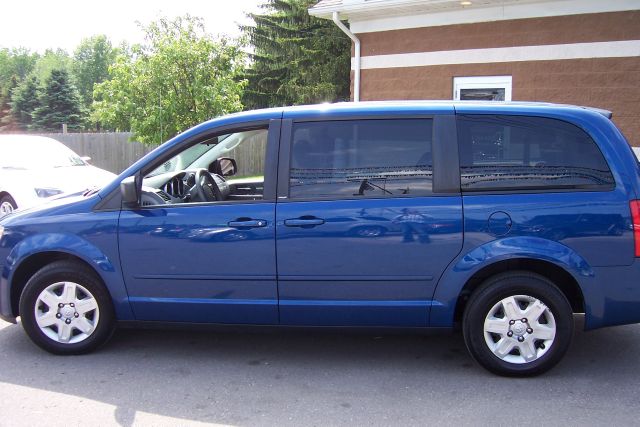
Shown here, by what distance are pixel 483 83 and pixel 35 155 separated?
790 centimetres

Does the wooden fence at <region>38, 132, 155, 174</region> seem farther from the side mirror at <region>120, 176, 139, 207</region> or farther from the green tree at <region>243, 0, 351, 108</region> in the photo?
the side mirror at <region>120, 176, 139, 207</region>

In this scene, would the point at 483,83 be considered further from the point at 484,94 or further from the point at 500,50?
the point at 500,50

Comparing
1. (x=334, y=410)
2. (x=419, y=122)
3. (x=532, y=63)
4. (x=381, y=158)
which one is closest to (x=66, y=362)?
(x=334, y=410)

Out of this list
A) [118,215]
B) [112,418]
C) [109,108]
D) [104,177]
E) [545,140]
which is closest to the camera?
[112,418]

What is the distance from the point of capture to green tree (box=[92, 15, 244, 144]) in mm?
15117

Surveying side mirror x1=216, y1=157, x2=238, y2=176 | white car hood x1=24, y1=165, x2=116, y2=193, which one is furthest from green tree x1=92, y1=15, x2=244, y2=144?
side mirror x1=216, y1=157, x2=238, y2=176

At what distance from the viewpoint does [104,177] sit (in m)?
9.93

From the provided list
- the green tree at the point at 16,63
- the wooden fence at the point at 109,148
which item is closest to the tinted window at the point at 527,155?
the wooden fence at the point at 109,148

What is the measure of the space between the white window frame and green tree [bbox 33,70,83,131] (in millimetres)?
44062

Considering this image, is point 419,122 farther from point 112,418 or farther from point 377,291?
point 112,418

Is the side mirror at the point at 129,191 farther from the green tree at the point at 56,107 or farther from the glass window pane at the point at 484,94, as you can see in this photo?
the green tree at the point at 56,107

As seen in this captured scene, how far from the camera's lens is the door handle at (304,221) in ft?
13.0

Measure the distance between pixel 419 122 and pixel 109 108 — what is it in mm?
13320

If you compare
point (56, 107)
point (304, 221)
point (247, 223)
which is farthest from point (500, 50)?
point (56, 107)
